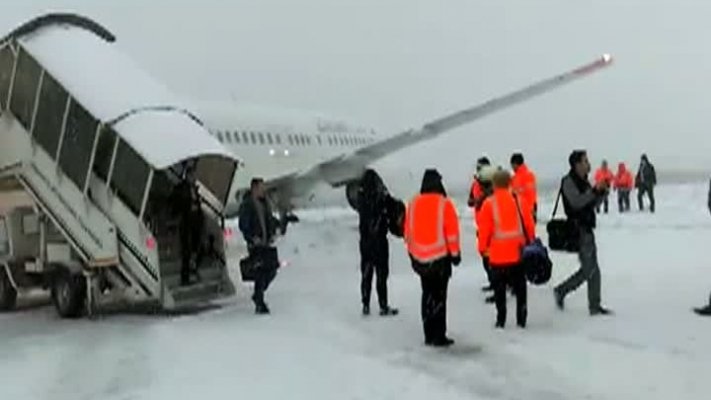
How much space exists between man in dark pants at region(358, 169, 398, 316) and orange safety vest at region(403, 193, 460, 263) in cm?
196

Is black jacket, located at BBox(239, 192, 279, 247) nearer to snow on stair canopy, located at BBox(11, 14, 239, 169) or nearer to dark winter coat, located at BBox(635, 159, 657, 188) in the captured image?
snow on stair canopy, located at BBox(11, 14, 239, 169)

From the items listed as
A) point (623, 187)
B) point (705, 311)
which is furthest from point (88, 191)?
point (623, 187)

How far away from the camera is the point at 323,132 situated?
33.5m

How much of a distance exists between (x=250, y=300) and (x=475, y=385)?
7340 millimetres

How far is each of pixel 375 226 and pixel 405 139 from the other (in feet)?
53.0

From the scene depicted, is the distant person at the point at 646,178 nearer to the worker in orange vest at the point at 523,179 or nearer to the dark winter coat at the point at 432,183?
the worker in orange vest at the point at 523,179

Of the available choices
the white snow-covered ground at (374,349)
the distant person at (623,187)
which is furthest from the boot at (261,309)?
the distant person at (623,187)

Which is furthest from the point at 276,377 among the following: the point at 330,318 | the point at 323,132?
the point at 323,132

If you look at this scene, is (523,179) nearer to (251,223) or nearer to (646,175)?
(251,223)

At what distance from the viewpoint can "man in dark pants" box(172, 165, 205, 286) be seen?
14812 millimetres

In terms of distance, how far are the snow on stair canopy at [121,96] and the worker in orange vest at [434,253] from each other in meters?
3.83

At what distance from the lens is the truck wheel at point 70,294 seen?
14.8m

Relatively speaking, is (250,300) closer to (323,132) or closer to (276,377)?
(276,377)

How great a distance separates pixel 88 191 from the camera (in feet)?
47.8
